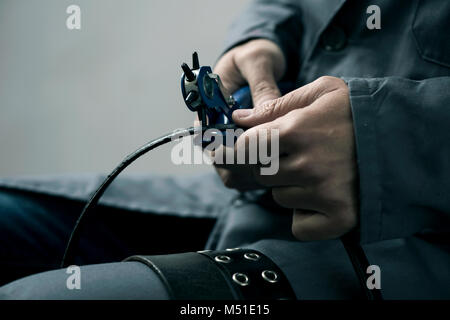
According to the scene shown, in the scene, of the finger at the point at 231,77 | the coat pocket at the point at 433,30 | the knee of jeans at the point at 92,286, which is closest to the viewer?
the knee of jeans at the point at 92,286

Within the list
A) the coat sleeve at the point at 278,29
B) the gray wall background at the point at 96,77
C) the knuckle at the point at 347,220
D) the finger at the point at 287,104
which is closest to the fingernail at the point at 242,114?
the finger at the point at 287,104

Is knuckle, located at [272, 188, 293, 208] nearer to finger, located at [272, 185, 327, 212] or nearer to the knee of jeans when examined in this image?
finger, located at [272, 185, 327, 212]

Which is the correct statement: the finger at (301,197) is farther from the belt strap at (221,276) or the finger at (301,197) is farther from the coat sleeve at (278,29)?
the coat sleeve at (278,29)

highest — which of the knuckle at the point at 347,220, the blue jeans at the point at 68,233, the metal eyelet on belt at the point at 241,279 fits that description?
the knuckle at the point at 347,220

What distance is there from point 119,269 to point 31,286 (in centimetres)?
6

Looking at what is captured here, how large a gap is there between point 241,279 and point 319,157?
→ 101 mm

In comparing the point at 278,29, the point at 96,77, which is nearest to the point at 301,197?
the point at 278,29

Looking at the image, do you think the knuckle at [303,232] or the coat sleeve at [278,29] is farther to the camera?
the coat sleeve at [278,29]

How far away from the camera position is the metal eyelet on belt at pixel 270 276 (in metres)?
0.32

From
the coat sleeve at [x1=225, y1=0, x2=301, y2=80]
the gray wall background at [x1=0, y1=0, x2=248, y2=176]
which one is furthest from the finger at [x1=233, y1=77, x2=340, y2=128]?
the gray wall background at [x1=0, y1=0, x2=248, y2=176]

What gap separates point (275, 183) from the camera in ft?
1.13

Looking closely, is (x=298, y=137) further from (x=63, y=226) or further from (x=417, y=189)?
(x=63, y=226)

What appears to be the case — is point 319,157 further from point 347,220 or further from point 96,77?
point 96,77

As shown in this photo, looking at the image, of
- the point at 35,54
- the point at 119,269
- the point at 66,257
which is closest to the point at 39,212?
the point at 66,257
